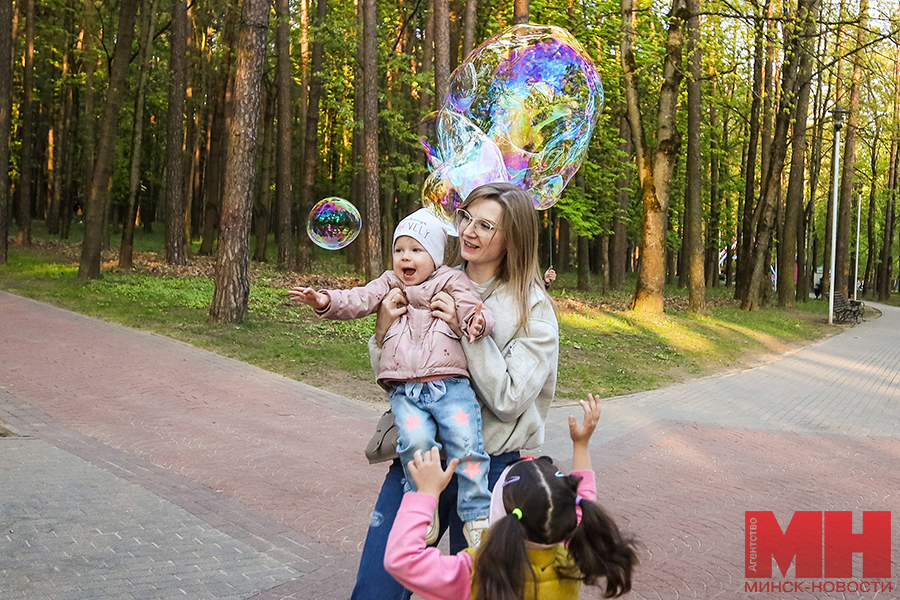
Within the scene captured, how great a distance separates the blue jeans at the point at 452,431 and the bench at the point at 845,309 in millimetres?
29749

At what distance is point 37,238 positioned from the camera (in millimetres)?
36781

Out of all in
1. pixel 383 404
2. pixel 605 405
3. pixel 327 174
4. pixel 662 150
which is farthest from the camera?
pixel 327 174

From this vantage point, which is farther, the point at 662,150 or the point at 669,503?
the point at 662,150

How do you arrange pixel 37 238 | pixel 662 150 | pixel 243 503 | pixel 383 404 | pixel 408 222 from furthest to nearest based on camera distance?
pixel 37 238
pixel 662 150
pixel 383 404
pixel 243 503
pixel 408 222

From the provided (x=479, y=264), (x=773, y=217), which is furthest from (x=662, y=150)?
(x=479, y=264)

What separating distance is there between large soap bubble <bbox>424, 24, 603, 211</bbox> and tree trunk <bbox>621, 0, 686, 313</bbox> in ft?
52.7

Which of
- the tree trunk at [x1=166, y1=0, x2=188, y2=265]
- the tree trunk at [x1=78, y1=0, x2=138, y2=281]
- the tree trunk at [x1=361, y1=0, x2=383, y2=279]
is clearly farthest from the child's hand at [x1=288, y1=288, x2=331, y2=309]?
the tree trunk at [x1=166, y1=0, x2=188, y2=265]

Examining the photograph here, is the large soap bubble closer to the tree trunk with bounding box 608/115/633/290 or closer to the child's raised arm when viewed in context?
the child's raised arm

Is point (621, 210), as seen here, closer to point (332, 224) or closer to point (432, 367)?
point (332, 224)

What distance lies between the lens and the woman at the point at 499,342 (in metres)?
2.87

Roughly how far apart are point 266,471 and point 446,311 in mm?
5200

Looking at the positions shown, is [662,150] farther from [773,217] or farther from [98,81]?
[98,81]

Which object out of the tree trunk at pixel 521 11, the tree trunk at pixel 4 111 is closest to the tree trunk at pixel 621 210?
the tree trunk at pixel 521 11

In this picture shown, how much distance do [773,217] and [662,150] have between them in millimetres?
7801
